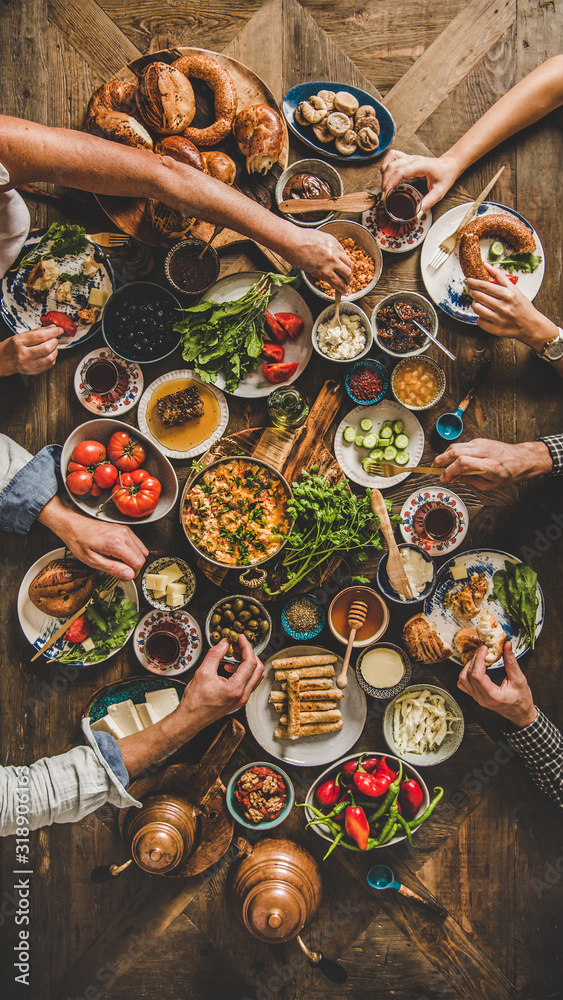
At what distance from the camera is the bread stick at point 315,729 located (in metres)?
2.96

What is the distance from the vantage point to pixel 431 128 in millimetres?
3057

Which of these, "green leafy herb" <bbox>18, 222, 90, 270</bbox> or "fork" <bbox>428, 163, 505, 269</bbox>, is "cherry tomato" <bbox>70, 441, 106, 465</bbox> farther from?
"fork" <bbox>428, 163, 505, 269</bbox>

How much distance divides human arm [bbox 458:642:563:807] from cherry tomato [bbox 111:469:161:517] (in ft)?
6.40

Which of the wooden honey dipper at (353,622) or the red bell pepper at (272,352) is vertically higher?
the red bell pepper at (272,352)

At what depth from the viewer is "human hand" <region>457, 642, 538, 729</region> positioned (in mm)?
2854

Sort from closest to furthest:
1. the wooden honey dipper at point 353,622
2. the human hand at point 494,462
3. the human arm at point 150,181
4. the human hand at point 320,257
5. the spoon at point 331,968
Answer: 1. the human arm at point 150,181
2. the human hand at point 320,257
3. the human hand at point 494,462
4. the wooden honey dipper at point 353,622
5. the spoon at point 331,968

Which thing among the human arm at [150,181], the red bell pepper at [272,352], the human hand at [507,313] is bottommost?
the red bell pepper at [272,352]

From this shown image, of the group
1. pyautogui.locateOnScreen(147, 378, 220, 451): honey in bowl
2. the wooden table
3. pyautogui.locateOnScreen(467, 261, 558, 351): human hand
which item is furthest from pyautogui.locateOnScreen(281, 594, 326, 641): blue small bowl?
pyautogui.locateOnScreen(467, 261, 558, 351): human hand

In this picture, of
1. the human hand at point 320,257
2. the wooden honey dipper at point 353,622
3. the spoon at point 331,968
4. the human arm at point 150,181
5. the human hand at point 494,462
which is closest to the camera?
the human arm at point 150,181

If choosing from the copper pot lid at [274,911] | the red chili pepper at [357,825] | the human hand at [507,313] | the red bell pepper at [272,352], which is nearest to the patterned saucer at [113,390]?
the red bell pepper at [272,352]

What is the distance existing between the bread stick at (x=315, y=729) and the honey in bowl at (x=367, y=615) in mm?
483

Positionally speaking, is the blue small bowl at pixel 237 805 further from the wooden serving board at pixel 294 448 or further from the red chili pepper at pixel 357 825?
the wooden serving board at pixel 294 448

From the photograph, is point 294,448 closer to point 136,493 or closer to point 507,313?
point 136,493

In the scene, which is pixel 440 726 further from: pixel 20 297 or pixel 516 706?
pixel 20 297
